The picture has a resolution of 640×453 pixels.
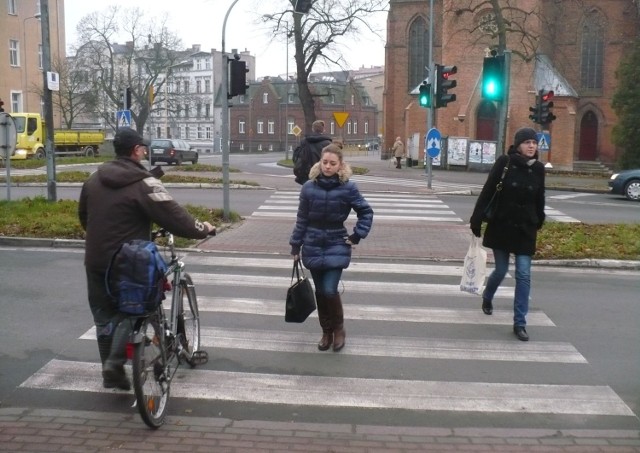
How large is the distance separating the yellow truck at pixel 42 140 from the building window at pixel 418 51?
2182 centimetres

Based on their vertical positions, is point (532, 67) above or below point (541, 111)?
above

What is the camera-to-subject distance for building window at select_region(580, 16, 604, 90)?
43.8m

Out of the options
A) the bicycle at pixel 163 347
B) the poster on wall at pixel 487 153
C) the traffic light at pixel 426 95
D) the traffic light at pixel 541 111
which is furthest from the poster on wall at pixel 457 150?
the bicycle at pixel 163 347

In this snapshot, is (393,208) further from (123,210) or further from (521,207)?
(123,210)

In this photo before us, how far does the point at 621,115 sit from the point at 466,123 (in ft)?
27.0

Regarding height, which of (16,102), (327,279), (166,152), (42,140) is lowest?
(327,279)

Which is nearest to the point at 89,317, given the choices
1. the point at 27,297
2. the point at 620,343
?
the point at 27,297

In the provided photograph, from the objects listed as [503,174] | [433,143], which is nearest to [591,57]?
[433,143]

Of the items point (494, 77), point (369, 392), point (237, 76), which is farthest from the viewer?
point (494, 77)

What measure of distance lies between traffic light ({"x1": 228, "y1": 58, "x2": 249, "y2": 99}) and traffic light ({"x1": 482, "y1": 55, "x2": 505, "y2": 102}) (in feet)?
16.6

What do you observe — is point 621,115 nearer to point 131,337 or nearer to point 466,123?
point 466,123

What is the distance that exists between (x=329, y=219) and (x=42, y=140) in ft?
121

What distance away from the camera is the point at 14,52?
169ft

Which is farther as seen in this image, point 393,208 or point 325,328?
point 393,208
